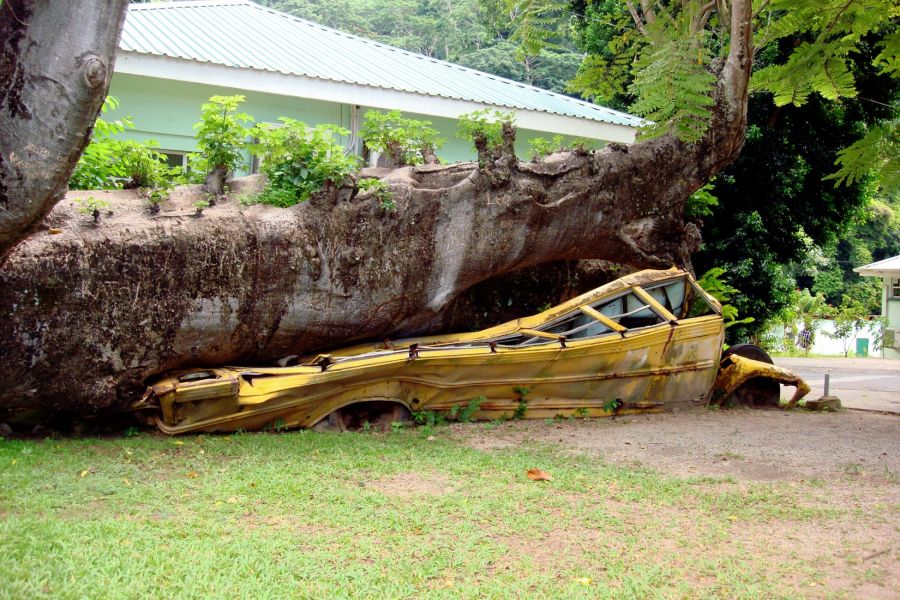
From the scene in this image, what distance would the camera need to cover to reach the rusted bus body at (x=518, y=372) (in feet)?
24.2

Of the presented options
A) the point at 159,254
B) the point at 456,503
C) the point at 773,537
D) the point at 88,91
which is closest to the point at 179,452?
the point at 159,254

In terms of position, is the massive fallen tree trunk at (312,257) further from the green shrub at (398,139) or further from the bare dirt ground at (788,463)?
the bare dirt ground at (788,463)

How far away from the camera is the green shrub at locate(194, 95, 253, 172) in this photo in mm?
8250

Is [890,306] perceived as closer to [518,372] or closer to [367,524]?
[518,372]

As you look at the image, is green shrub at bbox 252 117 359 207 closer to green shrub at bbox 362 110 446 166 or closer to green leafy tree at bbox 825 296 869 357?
green shrub at bbox 362 110 446 166

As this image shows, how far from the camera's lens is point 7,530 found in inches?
176

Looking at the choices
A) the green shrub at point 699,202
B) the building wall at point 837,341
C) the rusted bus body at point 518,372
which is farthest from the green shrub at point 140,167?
the building wall at point 837,341

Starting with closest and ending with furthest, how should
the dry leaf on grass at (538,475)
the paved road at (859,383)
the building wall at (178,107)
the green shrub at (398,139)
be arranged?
the dry leaf on grass at (538,475) < the green shrub at (398,139) < the building wall at (178,107) < the paved road at (859,383)

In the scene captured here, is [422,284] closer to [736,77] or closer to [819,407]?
[736,77]

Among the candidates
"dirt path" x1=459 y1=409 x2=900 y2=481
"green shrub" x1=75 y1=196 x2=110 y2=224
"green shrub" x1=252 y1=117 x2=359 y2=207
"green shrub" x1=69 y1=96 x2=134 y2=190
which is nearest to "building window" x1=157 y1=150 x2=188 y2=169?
"green shrub" x1=69 y1=96 x2=134 y2=190

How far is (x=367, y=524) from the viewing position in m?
5.04

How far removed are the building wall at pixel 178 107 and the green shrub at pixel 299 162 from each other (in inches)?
133

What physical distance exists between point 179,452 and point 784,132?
14402 mm

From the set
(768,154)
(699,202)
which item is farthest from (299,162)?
(768,154)
